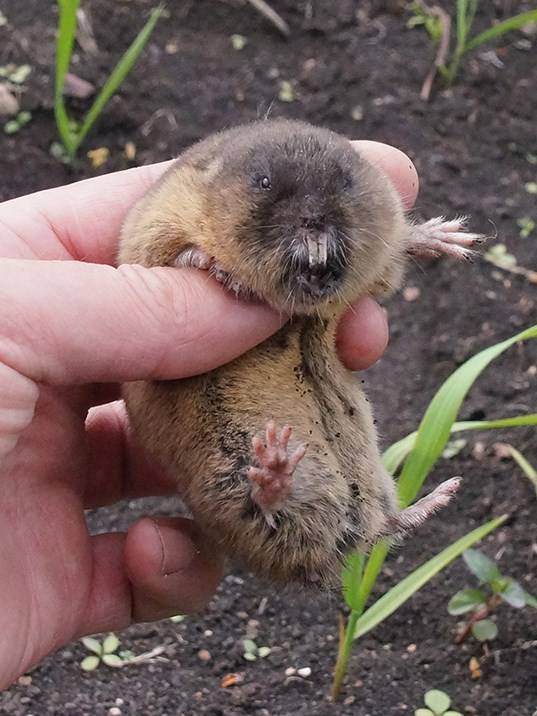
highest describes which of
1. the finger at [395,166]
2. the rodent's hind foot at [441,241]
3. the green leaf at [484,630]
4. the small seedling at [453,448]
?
the finger at [395,166]

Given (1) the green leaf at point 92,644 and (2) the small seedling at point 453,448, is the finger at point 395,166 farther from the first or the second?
(1) the green leaf at point 92,644

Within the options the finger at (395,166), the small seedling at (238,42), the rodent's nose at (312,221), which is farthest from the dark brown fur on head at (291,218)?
the small seedling at (238,42)

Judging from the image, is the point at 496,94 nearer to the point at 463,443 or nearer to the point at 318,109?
the point at 318,109

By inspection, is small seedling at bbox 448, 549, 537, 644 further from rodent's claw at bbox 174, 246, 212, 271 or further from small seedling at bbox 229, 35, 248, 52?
small seedling at bbox 229, 35, 248, 52

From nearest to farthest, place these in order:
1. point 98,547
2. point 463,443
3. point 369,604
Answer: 1. point 98,547
2. point 369,604
3. point 463,443

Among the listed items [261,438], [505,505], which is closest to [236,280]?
[261,438]

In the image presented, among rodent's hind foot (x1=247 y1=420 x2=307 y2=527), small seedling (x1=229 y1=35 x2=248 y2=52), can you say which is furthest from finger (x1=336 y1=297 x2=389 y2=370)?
small seedling (x1=229 y1=35 x2=248 y2=52)

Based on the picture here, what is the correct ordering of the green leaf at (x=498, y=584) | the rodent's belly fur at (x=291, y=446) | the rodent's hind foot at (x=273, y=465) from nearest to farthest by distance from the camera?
1. the rodent's hind foot at (x=273, y=465)
2. the rodent's belly fur at (x=291, y=446)
3. the green leaf at (x=498, y=584)
